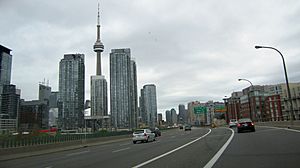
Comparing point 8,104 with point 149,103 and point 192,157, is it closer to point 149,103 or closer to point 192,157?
point 192,157

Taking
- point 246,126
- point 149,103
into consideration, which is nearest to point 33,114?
point 246,126

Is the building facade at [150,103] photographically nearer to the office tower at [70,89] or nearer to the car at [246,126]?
the office tower at [70,89]

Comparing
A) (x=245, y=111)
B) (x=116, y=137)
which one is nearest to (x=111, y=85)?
(x=245, y=111)

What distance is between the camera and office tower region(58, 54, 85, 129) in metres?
100

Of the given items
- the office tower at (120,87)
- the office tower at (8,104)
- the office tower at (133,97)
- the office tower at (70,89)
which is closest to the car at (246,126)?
Result: the office tower at (8,104)

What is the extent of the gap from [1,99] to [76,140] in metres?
34.7

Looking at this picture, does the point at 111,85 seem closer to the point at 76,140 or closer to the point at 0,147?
the point at 76,140

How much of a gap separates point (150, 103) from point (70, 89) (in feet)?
167

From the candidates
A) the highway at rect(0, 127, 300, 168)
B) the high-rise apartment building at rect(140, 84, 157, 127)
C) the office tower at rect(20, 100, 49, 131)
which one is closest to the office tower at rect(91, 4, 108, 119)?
the office tower at rect(20, 100, 49, 131)

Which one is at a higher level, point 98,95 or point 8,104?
point 98,95

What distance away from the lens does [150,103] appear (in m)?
169

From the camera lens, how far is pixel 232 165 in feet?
33.4

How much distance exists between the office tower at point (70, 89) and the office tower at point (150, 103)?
40.0 meters

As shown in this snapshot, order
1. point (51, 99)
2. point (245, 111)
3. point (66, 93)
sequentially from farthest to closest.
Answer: point (245, 111), point (66, 93), point (51, 99)
